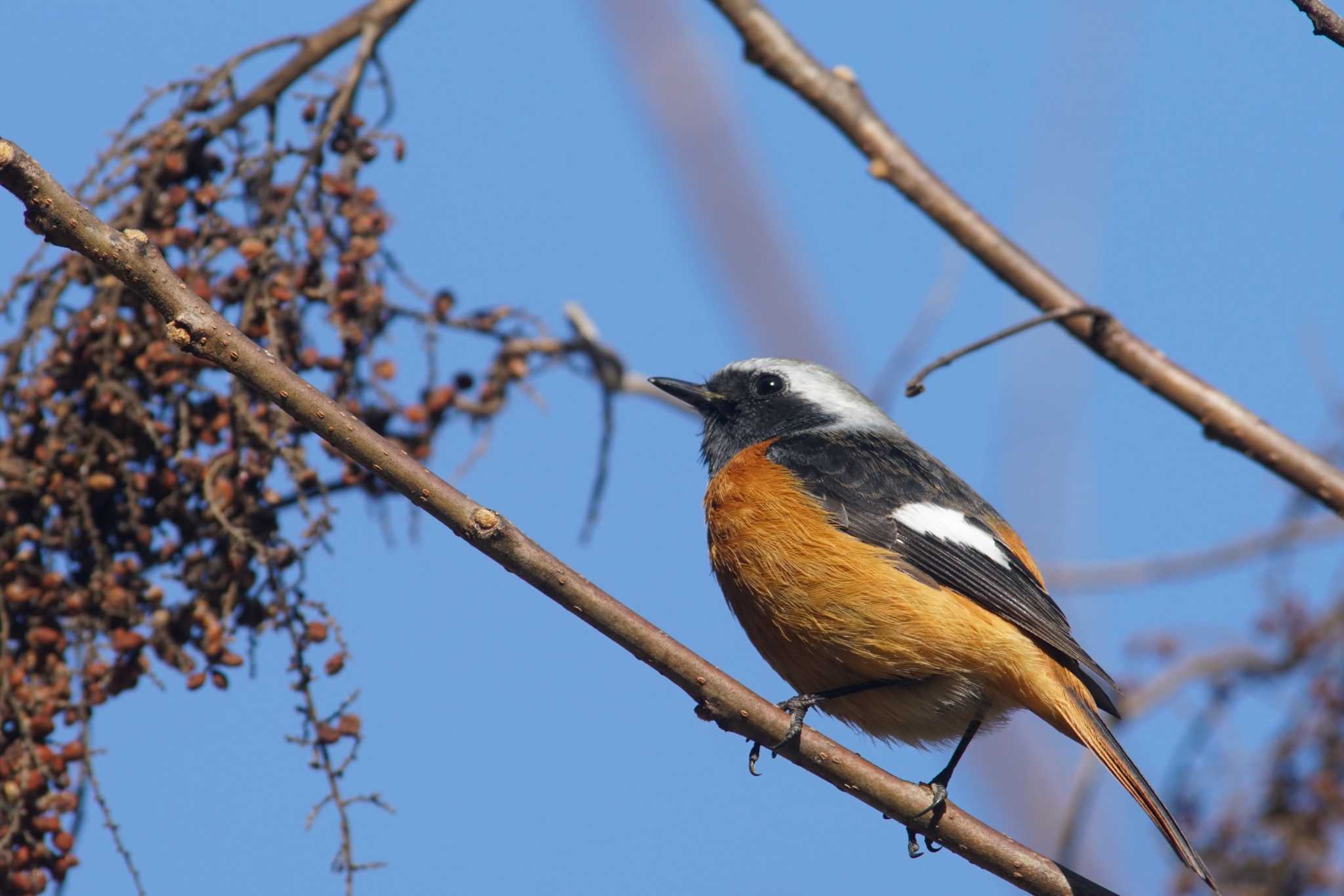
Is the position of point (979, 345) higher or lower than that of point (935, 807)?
higher

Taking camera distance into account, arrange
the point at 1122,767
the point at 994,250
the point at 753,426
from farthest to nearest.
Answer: the point at 753,426 → the point at 994,250 → the point at 1122,767

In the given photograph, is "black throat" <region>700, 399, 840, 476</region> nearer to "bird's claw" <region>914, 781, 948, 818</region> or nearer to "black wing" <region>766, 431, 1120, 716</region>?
"black wing" <region>766, 431, 1120, 716</region>

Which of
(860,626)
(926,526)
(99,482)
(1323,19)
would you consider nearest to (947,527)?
(926,526)

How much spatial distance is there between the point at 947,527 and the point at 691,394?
1224 millimetres

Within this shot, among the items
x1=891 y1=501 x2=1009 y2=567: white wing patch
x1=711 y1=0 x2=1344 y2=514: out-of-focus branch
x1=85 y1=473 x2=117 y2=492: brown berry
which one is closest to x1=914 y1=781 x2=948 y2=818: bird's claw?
x1=891 y1=501 x2=1009 y2=567: white wing patch

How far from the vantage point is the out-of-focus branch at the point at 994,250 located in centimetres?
459

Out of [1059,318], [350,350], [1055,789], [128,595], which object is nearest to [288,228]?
[350,350]

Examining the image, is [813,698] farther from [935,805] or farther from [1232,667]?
[1232,667]

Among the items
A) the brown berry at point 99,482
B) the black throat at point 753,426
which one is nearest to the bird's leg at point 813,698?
the black throat at point 753,426

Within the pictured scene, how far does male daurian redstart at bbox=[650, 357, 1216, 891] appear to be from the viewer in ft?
13.8

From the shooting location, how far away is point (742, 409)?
5441mm

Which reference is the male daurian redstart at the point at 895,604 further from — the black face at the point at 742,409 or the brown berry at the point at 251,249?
the brown berry at the point at 251,249

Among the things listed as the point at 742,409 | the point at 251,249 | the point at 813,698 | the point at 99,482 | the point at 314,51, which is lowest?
the point at 813,698

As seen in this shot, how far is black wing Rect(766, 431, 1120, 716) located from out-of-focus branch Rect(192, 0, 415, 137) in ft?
6.28
